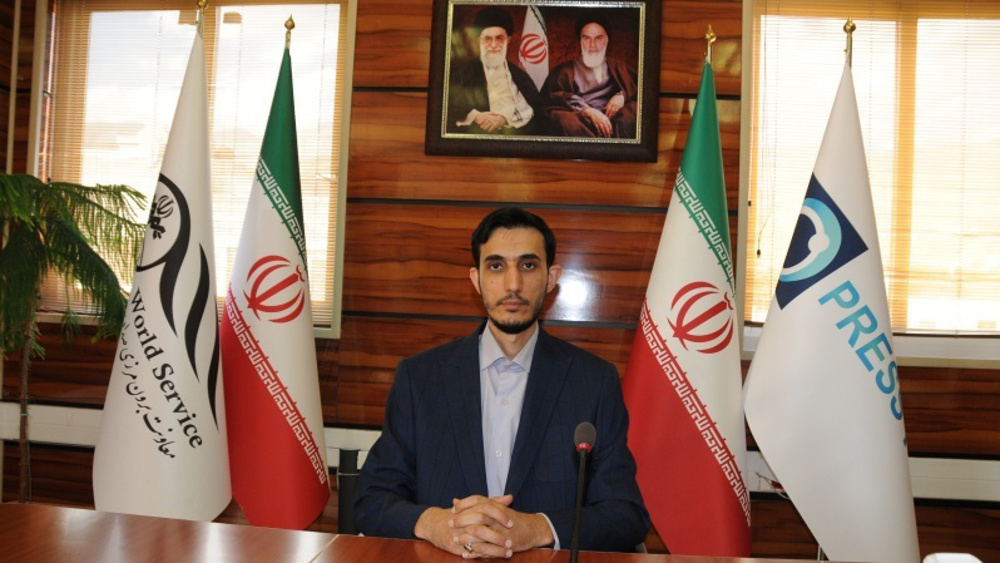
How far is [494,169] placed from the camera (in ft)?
10.4

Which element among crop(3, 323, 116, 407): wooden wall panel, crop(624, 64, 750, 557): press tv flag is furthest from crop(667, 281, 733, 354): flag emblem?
crop(3, 323, 116, 407): wooden wall panel

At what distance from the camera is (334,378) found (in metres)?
3.34

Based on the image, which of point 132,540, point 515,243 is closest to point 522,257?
point 515,243

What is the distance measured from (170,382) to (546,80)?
5.76 feet

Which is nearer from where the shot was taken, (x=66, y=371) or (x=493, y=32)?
(x=493, y=32)

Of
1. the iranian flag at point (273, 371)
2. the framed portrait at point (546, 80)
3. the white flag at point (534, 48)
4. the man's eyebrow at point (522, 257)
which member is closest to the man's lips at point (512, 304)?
the man's eyebrow at point (522, 257)

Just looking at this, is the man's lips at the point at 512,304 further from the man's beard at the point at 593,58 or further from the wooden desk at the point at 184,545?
the man's beard at the point at 593,58

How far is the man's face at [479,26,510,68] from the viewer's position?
10.4 ft

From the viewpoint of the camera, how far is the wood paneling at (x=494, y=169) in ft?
10.3

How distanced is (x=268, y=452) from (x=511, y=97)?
160 centimetres

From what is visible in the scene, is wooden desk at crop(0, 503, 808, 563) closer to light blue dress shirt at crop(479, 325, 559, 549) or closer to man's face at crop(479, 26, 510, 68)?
light blue dress shirt at crop(479, 325, 559, 549)

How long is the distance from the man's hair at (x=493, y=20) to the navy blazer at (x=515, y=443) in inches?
64.4

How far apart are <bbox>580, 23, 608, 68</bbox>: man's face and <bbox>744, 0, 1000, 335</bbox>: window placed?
0.71 m

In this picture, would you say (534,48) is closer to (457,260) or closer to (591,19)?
(591,19)
